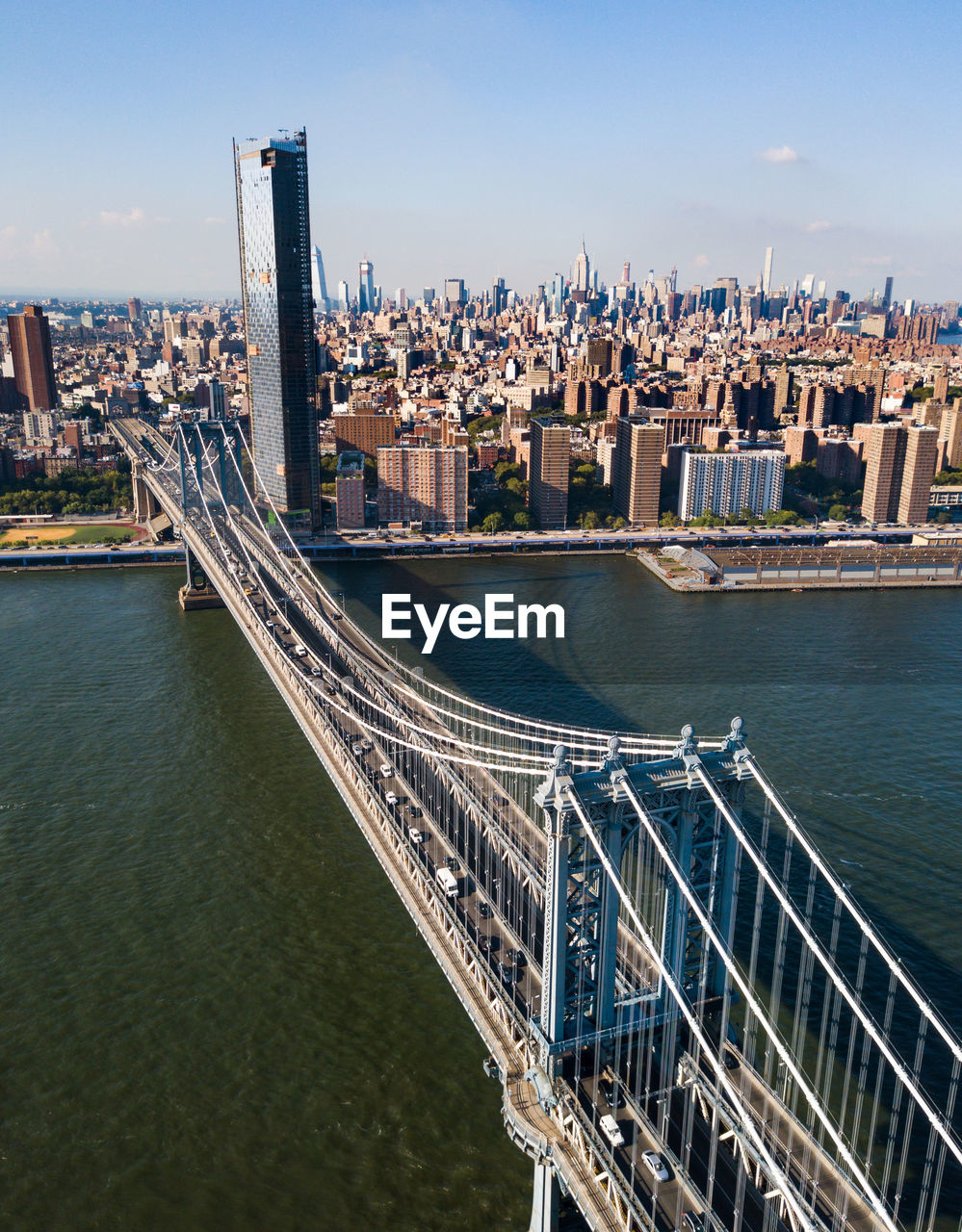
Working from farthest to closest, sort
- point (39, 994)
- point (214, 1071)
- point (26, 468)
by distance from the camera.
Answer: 1. point (26, 468)
2. point (39, 994)
3. point (214, 1071)

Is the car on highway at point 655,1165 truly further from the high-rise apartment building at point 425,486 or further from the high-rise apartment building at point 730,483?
the high-rise apartment building at point 730,483

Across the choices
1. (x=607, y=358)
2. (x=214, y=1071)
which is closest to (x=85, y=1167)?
(x=214, y=1071)

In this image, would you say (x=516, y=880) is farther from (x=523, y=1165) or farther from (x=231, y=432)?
(x=231, y=432)

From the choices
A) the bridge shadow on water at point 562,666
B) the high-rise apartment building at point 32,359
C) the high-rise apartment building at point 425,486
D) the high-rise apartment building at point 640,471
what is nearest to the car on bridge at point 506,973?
the bridge shadow on water at point 562,666

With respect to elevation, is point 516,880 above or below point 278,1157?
above

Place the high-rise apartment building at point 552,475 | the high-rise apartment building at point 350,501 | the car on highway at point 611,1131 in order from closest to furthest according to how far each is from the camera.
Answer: the car on highway at point 611,1131, the high-rise apartment building at point 350,501, the high-rise apartment building at point 552,475

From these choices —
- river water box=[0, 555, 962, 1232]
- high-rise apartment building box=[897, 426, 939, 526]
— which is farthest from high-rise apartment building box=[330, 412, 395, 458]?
river water box=[0, 555, 962, 1232]
